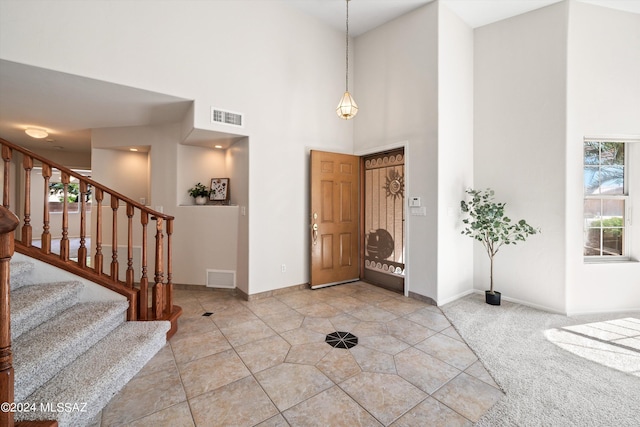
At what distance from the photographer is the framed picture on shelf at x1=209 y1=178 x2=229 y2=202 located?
173 inches

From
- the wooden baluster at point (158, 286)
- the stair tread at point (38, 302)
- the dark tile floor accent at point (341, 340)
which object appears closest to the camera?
the stair tread at point (38, 302)

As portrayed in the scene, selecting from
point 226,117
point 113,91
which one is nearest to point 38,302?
point 113,91

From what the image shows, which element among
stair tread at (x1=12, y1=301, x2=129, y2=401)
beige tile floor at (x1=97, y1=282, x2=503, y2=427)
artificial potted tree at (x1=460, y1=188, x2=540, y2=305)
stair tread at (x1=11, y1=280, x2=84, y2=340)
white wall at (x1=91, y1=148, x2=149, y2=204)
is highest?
white wall at (x1=91, y1=148, x2=149, y2=204)

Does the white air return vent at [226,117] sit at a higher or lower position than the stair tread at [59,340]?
higher

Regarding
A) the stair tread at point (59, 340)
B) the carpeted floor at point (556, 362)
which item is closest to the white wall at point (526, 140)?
the carpeted floor at point (556, 362)

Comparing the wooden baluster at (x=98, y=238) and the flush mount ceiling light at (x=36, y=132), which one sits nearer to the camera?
the wooden baluster at (x=98, y=238)

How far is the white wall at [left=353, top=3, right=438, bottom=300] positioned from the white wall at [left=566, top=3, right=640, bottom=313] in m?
1.57

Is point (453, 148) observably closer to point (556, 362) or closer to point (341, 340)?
point (556, 362)

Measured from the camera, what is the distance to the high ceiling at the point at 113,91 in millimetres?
2777

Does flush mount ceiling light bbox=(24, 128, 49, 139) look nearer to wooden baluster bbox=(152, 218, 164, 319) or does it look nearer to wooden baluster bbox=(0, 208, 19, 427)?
wooden baluster bbox=(152, 218, 164, 319)

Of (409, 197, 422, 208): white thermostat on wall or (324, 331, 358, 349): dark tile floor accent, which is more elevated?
(409, 197, 422, 208): white thermostat on wall

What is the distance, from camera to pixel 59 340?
179 centimetres

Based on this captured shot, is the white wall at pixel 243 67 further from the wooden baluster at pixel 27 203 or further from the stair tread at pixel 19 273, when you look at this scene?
the stair tread at pixel 19 273

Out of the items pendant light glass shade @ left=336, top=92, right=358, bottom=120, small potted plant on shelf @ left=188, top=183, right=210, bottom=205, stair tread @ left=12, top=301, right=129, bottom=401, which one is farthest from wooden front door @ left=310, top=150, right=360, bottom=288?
stair tread @ left=12, top=301, right=129, bottom=401
